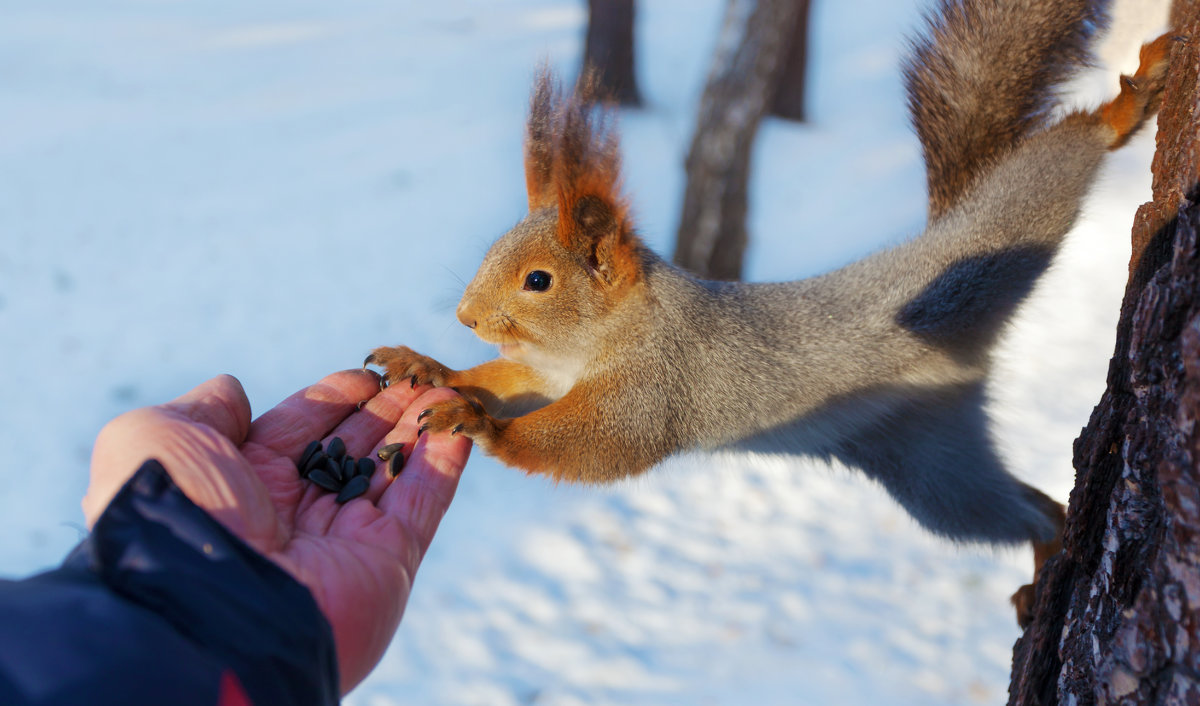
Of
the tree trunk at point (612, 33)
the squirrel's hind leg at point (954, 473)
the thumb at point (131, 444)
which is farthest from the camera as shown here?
the tree trunk at point (612, 33)

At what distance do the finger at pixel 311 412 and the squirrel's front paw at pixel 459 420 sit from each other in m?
0.22

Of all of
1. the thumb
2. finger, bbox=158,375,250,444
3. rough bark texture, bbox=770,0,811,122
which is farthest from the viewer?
rough bark texture, bbox=770,0,811,122

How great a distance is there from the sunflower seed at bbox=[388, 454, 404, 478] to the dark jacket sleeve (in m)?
0.45

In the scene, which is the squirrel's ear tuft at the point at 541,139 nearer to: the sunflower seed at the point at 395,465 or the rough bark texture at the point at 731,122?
the sunflower seed at the point at 395,465

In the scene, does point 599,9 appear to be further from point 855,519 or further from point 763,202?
point 855,519

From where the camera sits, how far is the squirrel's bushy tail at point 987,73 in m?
1.51

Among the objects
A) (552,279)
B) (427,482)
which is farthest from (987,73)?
(427,482)

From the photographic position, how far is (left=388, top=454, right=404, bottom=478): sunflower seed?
133 cm

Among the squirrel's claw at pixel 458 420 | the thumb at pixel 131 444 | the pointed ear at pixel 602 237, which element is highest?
the pointed ear at pixel 602 237

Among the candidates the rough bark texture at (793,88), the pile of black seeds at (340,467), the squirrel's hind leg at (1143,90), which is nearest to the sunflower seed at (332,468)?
the pile of black seeds at (340,467)

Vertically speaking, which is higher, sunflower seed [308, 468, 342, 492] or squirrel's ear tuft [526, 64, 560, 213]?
squirrel's ear tuft [526, 64, 560, 213]

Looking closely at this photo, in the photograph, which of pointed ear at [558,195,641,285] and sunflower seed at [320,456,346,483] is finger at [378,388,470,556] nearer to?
sunflower seed at [320,456,346,483]

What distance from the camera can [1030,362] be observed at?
3465 mm

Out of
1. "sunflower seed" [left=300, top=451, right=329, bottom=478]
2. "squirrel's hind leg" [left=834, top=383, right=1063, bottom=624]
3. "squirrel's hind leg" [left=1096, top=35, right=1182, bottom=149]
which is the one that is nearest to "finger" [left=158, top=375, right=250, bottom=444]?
"sunflower seed" [left=300, top=451, right=329, bottom=478]
